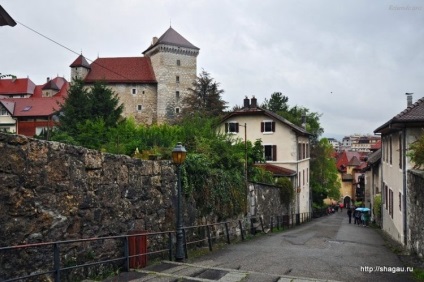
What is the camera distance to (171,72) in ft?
255

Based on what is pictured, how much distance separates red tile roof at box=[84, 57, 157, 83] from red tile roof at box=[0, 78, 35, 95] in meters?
27.5

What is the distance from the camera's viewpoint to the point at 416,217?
13.8 metres

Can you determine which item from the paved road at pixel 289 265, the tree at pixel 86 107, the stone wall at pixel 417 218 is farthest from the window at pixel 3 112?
the stone wall at pixel 417 218

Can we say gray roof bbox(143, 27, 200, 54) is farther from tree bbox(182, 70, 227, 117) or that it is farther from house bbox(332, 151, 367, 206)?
house bbox(332, 151, 367, 206)

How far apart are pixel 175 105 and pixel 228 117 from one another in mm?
41247

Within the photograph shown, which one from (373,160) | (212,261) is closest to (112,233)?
(212,261)

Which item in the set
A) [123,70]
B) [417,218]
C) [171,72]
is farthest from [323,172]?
[417,218]

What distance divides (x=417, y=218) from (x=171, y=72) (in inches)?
2652

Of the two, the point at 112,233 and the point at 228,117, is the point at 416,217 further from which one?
the point at 228,117

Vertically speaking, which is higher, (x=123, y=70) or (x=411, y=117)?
(x=123, y=70)

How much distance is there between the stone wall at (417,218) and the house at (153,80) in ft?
206

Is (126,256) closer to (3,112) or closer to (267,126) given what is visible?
(267,126)

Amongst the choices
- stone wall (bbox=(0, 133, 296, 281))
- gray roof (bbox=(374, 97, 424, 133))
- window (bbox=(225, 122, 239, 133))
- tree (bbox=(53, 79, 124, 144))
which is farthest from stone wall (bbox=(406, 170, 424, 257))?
tree (bbox=(53, 79, 124, 144))

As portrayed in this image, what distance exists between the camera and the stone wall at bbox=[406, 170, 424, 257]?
12116mm
